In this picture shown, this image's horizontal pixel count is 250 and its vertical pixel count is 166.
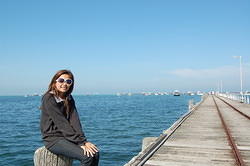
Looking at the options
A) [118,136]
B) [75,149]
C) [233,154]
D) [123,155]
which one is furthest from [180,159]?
[118,136]

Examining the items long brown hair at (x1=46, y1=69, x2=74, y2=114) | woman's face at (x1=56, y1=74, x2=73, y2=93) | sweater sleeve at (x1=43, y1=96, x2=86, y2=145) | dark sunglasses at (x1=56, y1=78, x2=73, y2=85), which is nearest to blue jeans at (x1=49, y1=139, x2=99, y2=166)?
sweater sleeve at (x1=43, y1=96, x2=86, y2=145)

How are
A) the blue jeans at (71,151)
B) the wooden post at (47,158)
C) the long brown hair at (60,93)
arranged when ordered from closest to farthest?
the wooden post at (47,158), the blue jeans at (71,151), the long brown hair at (60,93)

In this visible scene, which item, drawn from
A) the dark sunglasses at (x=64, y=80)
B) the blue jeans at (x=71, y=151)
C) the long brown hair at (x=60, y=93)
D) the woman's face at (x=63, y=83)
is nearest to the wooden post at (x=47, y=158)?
the blue jeans at (x=71, y=151)

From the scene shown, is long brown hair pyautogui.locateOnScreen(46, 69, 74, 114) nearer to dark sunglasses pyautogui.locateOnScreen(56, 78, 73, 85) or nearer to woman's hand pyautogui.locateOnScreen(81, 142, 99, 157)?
dark sunglasses pyautogui.locateOnScreen(56, 78, 73, 85)

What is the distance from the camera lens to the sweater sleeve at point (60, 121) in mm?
3496

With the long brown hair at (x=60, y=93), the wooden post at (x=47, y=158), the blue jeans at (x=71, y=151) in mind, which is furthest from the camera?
the long brown hair at (x=60, y=93)

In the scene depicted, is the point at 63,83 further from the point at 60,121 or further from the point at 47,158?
the point at 47,158

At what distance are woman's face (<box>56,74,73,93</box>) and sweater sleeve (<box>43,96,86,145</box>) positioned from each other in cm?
28

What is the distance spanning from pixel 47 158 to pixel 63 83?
109 centimetres

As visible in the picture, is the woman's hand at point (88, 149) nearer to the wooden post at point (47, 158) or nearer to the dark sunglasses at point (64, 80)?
the wooden post at point (47, 158)

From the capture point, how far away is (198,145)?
8734mm

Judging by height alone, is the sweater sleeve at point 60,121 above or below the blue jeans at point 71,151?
above

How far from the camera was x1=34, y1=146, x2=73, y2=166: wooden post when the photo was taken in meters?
3.24

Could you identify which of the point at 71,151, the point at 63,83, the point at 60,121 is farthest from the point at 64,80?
the point at 71,151
